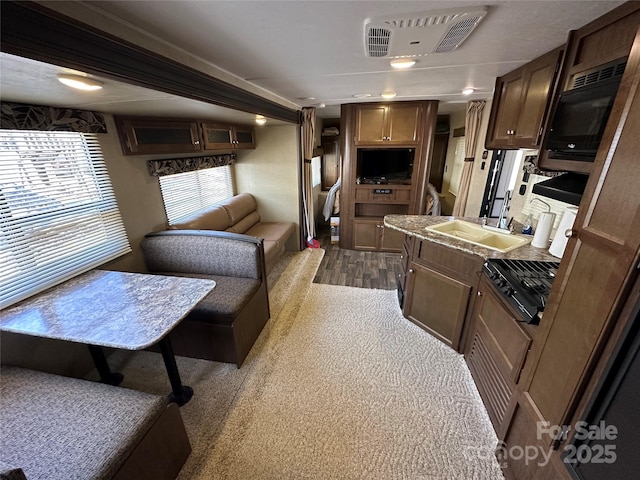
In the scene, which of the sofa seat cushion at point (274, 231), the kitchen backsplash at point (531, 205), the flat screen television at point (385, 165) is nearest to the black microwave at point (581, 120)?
the kitchen backsplash at point (531, 205)

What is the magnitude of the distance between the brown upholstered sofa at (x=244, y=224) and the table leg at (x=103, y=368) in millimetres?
1184

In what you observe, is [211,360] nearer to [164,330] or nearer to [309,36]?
[164,330]

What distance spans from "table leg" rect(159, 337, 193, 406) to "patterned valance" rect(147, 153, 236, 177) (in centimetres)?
161

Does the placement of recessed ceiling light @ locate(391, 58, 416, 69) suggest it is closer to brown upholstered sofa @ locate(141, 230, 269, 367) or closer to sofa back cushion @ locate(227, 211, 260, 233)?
brown upholstered sofa @ locate(141, 230, 269, 367)

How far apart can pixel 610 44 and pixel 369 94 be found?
1.99 m

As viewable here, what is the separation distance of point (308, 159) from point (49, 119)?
274 centimetres

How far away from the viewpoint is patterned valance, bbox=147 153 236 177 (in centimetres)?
234

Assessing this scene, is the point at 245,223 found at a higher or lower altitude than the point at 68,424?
higher

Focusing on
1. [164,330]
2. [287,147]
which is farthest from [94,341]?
[287,147]

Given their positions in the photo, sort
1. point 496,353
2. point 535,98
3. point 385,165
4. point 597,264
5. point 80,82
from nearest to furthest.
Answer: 1. point 597,264
2. point 80,82
3. point 496,353
4. point 535,98
5. point 385,165

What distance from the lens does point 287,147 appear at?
362 cm

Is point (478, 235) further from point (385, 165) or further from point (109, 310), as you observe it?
point (109, 310)

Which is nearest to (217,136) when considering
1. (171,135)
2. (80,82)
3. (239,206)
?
(171,135)

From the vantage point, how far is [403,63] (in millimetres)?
1646
